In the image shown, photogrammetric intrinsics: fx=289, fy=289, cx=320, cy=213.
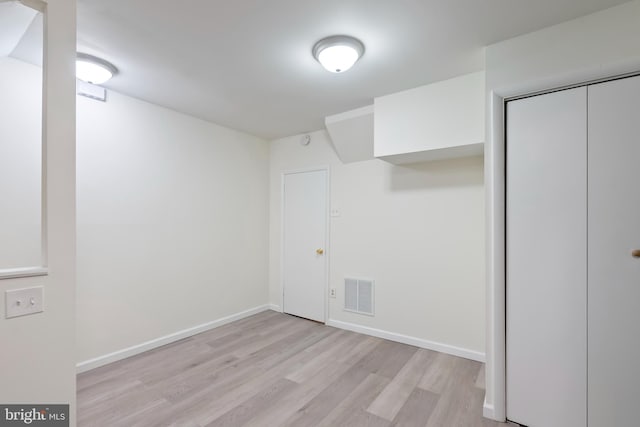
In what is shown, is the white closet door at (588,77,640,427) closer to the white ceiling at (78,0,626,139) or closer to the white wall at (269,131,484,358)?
the white ceiling at (78,0,626,139)

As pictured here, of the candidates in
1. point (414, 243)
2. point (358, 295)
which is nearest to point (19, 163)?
point (358, 295)

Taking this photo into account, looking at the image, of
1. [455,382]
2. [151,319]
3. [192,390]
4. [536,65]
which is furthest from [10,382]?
[536,65]

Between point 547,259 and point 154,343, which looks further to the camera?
point 154,343

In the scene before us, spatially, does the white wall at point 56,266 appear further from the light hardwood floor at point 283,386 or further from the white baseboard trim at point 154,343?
the white baseboard trim at point 154,343

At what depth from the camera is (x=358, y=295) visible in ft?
11.6

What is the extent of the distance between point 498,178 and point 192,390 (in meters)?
2.75

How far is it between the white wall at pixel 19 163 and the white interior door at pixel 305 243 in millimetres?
2642

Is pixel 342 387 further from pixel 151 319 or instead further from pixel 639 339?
pixel 151 319

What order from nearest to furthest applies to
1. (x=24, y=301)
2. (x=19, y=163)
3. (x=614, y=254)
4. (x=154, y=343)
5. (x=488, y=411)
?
(x=24, y=301)
(x=614, y=254)
(x=488, y=411)
(x=19, y=163)
(x=154, y=343)

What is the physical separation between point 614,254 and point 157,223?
3688 millimetres

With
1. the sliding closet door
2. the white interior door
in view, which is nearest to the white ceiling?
the sliding closet door

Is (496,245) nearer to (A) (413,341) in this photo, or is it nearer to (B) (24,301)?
(A) (413,341)

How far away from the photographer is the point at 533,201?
188cm

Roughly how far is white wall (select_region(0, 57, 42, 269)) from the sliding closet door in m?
3.36
